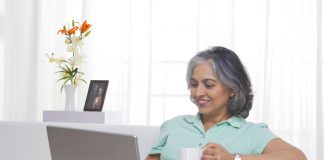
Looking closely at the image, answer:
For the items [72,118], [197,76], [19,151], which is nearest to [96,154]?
[197,76]

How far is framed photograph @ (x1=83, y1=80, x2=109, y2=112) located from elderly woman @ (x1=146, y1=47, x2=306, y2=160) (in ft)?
3.39

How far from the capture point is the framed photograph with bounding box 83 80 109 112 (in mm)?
3453

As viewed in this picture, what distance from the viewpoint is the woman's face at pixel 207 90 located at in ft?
7.79

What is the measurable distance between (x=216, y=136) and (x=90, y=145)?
93 cm

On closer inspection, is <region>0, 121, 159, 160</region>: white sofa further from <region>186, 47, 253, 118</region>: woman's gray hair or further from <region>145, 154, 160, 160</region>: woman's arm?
<region>186, 47, 253, 118</region>: woman's gray hair

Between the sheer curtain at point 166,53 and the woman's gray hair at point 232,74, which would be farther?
the sheer curtain at point 166,53

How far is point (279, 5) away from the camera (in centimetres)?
500

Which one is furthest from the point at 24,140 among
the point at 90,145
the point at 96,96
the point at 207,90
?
the point at 90,145

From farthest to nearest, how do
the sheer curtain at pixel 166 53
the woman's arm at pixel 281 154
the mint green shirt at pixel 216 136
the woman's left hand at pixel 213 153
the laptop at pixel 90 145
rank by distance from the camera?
the sheer curtain at pixel 166 53, the mint green shirt at pixel 216 136, the woman's arm at pixel 281 154, the woman's left hand at pixel 213 153, the laptop at pixel 90 145

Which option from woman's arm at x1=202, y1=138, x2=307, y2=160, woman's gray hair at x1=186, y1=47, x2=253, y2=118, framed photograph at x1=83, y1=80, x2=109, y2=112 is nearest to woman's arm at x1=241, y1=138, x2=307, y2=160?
woman's arm at x1=202, y1=138, x2=307, y2=160

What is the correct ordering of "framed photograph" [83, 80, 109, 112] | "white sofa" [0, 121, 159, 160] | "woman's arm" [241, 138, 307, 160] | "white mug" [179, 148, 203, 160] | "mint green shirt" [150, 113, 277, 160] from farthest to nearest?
"framed photograph" [83, 80, 109, 112]
"white sofa" [0, 121, 159, 160]
"mint green shirt" [150, 113, 277, 160]
"woman's arm" [241, 138, 307, 160]
"white mug" [179, 148, 203, 160]

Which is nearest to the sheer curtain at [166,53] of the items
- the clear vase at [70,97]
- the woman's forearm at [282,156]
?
the clear vase at [70,97]

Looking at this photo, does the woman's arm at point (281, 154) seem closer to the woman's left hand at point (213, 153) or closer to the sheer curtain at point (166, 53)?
the woman's left hand at point (213, 153)

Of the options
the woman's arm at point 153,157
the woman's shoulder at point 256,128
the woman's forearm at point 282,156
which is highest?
the woman's shoulder at point 256,128
